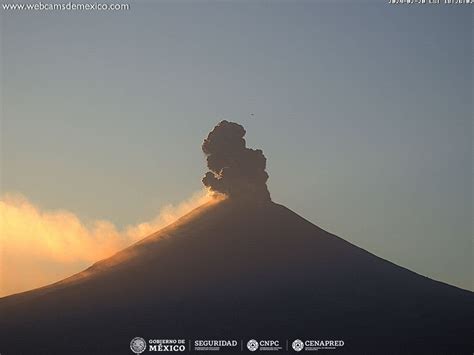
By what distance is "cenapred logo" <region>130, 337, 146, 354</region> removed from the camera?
24500 millimetres

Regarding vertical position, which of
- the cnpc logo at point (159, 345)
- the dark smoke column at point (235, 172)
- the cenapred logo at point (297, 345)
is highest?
the dark smoke column at point (235, 172)

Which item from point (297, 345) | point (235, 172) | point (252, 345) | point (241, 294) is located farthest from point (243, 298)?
point (235, 172)

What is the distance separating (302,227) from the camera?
148 feet

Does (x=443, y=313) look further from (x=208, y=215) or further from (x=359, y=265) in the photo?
(x=208, y=215)

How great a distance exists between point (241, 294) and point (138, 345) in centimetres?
1030

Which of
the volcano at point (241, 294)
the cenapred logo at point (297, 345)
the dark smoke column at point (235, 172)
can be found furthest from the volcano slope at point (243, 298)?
the dark smoke column at point (235, 172)

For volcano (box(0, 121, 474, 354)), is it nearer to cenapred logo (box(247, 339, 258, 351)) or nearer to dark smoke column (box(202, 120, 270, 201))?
dark smoke column (box(202, 120, 270, 201))

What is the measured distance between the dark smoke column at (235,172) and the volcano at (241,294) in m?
0.10

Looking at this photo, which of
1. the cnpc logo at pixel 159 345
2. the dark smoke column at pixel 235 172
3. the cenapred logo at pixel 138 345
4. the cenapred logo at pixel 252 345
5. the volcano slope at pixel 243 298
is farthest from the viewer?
the dark smoke column at pixel 235 172

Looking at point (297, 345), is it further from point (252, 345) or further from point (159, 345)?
point (159, 345)

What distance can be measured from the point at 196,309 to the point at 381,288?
1240 centimetres

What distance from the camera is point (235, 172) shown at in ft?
161

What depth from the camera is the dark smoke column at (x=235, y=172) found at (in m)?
42.1

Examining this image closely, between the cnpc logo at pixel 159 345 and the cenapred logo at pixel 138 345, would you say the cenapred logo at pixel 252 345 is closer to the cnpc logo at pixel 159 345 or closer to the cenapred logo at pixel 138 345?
the cnpc logo at pixel 159 345
